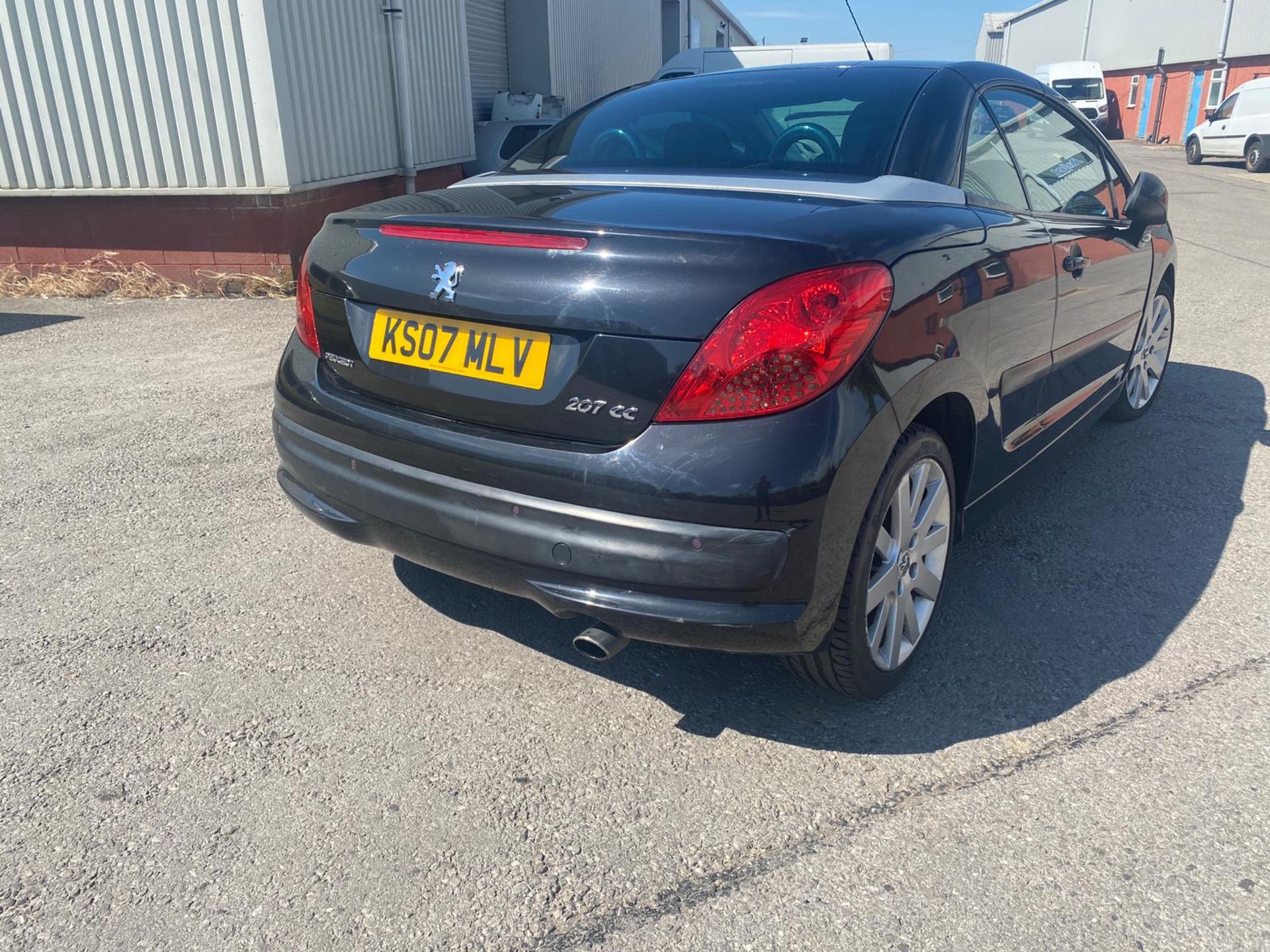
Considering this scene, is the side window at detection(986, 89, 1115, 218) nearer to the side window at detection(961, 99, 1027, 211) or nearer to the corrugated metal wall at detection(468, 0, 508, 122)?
the side window at detection(961, 99, 1027, 211)

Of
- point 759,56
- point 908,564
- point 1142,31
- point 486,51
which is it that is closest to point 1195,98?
point 1142,31

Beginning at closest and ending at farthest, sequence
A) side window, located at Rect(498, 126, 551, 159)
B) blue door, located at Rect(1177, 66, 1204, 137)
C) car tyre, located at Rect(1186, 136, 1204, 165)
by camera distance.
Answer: side window, located at Rect(498, 126, 551, 159), car tyre, located at Rect(1186, 136, 1204, 165), blue door, located at Rect(1177, 66, 1204, 137)

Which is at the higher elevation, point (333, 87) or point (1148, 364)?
point (333, 87)

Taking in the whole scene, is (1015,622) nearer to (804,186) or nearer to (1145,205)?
(804,186)

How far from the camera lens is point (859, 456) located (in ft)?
7.11

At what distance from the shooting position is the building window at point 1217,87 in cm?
3597

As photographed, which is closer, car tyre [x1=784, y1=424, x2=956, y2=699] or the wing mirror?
car tyre [x1=784, y1=424, x2=956, y2=699]

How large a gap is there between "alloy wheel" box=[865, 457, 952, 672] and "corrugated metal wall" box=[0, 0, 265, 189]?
6.62 metres

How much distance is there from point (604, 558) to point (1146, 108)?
4816 centimetres

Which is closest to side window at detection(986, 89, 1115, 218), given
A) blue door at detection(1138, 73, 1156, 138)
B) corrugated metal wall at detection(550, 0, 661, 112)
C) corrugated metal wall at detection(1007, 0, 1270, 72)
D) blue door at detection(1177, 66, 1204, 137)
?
corrugated metal wall at detection(550, 0, 661, 112)

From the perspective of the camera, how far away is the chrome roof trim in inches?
101

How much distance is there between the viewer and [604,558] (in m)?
2.12

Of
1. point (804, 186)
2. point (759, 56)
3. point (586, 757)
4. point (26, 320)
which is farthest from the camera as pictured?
point (759, 56)

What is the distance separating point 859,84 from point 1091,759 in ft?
6.79
